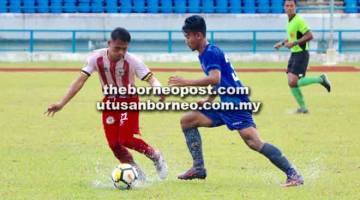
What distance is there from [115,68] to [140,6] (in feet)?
109

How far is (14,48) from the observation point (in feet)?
131

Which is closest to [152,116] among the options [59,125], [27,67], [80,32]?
[59,125]

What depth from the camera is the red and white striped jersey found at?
9906mm

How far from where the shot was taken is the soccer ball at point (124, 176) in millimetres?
9523

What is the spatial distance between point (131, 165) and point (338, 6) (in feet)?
111

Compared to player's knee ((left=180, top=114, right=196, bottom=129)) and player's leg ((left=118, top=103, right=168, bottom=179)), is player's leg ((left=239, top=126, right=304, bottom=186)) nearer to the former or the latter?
player's knee ((left=180, top=114, right=196, bottom=129))

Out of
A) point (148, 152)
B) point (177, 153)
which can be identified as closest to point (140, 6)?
Answer: point (177, 153)

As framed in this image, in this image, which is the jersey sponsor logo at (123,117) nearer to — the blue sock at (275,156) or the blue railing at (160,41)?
the blue sock at (275,156)

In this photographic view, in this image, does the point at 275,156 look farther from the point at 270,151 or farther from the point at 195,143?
the point at 195,143

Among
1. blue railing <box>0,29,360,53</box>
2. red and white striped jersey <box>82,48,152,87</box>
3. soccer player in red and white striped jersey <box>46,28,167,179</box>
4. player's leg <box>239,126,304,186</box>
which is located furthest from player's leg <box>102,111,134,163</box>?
blue railing <box>0,29,360,53</box>

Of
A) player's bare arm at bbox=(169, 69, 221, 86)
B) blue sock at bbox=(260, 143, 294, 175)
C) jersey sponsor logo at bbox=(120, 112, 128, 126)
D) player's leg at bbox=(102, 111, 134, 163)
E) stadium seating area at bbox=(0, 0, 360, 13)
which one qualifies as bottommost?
stadium seating area at bbox=(0, 0, 360, 13)

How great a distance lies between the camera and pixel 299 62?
17562 mm

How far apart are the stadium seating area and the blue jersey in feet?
109

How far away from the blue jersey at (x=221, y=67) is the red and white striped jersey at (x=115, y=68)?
0.70 metres
